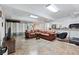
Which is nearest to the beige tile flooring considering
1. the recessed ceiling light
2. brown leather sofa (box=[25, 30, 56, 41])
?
brown leather sofa (box=[25, 30, 56, 41])

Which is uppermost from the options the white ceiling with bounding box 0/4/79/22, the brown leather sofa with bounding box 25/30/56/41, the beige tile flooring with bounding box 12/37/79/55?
the white ceiling with bounding box 0/4/79/22

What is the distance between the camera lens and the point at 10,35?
7.97 ft

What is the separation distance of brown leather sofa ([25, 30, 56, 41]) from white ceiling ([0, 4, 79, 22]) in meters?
0.24

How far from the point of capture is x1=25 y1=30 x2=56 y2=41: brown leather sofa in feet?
8.06

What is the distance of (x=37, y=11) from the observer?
2439mm

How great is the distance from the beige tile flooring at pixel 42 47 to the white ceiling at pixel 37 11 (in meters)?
0.45

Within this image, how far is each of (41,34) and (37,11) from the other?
471 mm

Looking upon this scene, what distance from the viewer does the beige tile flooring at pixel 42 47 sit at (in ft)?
7.91

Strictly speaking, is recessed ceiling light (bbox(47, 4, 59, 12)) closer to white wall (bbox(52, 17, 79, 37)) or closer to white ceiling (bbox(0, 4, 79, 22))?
white ceiling (bbox(0, 4, 79, 22))

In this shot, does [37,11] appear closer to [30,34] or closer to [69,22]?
[30,34]

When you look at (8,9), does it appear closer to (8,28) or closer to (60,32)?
(8,28)

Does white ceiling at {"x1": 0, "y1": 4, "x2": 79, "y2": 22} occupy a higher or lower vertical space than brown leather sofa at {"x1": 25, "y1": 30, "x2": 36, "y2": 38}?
higher

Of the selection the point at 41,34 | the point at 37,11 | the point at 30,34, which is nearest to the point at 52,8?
the point at 37,11
